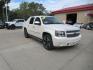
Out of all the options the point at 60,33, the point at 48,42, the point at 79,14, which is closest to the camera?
the point at 60,33

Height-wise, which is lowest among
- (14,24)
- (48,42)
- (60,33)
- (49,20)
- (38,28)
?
(48,42)

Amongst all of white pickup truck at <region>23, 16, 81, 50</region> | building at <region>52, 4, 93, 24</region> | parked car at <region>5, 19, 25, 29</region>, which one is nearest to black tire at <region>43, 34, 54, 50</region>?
white pickup truck at <region>23, 16, 81, 50</region>

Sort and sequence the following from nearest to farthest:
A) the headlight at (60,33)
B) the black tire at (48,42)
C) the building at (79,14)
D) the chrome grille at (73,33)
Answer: the headlight at (60,33), the chrome grille at (73,33), the black tire at (48,42), the building at (79,14)

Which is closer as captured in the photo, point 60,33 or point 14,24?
point 60,33

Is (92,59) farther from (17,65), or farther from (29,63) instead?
(17,65)

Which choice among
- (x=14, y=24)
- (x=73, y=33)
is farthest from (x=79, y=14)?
(x=73, y=33)

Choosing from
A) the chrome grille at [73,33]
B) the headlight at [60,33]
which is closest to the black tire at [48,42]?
the headlight at [60,33]

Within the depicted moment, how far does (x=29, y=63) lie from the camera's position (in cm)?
605

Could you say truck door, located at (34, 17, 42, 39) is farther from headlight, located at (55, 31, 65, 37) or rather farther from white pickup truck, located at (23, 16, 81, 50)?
headlight, located at (55, 31, 65, 37)

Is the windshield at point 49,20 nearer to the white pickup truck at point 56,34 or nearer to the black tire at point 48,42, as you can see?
the white pickup truck at point 56,34

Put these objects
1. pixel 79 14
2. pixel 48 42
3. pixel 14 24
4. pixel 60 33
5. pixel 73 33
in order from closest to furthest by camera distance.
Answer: pixel 60 33
pixel 73 33
pixel 48 42
pixel 14 24
pixel 79 14

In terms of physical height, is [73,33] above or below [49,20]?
below

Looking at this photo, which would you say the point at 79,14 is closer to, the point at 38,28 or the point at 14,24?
the point at 14,24

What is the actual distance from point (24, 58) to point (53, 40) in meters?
1.85
